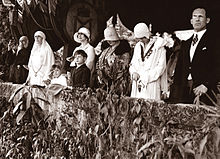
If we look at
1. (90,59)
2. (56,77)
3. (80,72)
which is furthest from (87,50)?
(56,77)

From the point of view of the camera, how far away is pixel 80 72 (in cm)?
827

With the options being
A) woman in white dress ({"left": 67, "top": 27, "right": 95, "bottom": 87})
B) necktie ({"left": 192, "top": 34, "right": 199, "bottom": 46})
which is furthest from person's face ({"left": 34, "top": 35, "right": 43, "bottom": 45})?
necktie ({"left": 192, "top": 34, "right": 199, "bottom": 46})

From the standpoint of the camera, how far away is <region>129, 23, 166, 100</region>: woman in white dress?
7.27 meters

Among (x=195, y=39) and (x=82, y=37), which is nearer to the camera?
(x=195, y=39)

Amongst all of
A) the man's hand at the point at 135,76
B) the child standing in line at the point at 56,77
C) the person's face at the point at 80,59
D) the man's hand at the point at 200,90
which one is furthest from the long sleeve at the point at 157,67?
the child standing in line at the point at 56,77

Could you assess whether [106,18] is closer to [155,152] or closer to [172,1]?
[172,1]

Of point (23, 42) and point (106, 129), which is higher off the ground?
point (23, 42)

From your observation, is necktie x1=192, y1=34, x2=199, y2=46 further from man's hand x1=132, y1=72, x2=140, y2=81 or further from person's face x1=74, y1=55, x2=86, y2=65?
person's face x1=74, y1=55, x2=86, y2=65

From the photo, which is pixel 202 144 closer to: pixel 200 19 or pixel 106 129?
pixel 106 129

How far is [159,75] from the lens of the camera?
7.27 meters

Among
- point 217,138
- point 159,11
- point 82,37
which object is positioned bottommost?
point 217,138

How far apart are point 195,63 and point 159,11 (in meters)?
4.15

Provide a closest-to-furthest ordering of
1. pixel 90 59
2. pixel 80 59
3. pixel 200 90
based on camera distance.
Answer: pixel 200 90
pixel 80 59
pixel 90 59

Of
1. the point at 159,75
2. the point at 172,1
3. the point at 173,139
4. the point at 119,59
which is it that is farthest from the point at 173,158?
the point at 172,1
